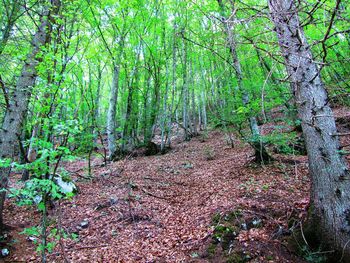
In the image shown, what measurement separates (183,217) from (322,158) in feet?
11.0

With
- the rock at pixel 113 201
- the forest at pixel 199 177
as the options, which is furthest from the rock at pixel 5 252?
the rock at pixel 113 201

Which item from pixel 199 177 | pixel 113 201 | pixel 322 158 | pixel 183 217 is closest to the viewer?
pixel 322 158

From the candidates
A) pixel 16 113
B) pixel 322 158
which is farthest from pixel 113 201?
pixel 322 158

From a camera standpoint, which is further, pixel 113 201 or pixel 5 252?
pixel 113 201

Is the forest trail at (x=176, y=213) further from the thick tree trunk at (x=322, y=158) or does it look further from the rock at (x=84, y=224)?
the thick tree trunk at (x=322, y=158)

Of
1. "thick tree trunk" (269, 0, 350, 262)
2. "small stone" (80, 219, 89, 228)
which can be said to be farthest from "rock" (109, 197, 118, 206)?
"thick tree trunk" (269, 0, 350, 262)

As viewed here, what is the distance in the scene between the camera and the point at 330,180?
2.92m

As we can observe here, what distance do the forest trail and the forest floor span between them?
17mm

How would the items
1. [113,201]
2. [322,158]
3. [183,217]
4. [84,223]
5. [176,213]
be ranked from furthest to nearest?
[113,201] < [176,213] < [84,223] < [183,217] < [322,158]

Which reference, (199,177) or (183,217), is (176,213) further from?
(199,177)

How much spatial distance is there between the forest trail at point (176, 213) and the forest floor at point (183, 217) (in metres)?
0.02

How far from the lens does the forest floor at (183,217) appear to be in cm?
388

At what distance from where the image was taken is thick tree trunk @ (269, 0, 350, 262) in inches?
113

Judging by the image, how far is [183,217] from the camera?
17.4 feet
